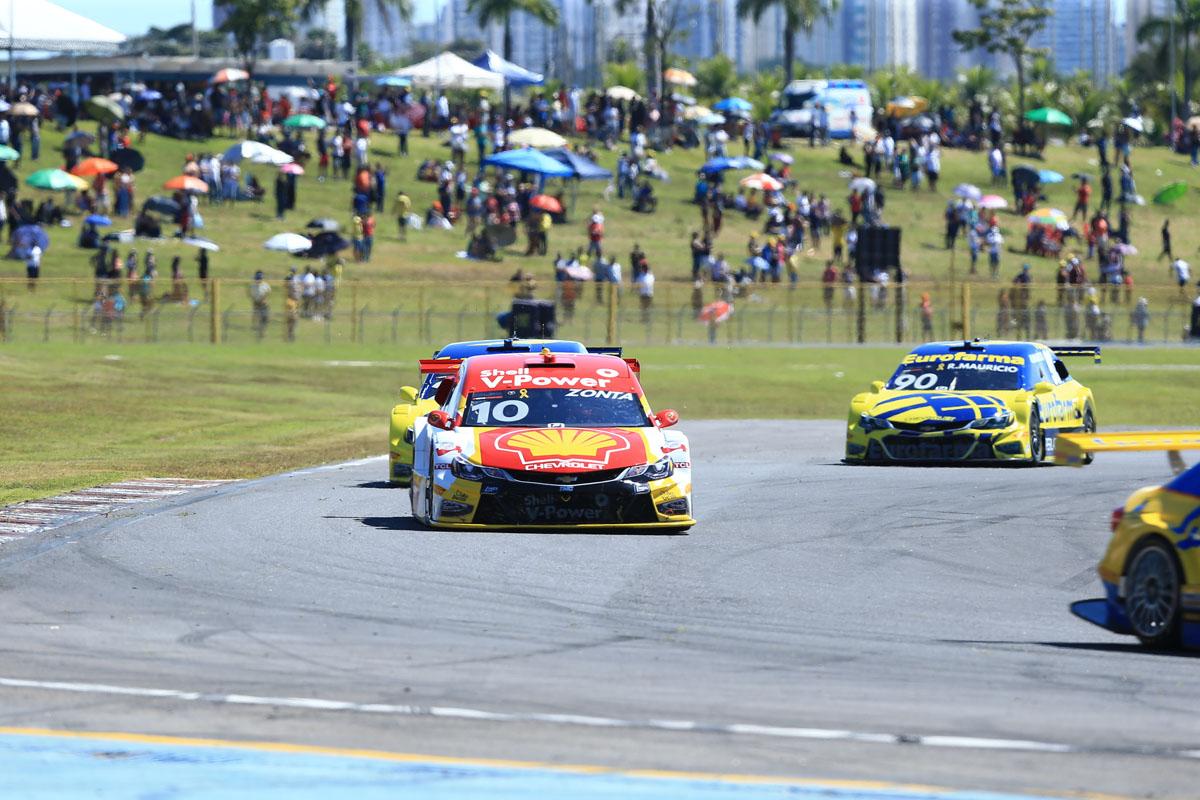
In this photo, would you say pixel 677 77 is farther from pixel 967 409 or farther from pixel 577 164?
pixel 967 409

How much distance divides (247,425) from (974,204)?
35.2 metres

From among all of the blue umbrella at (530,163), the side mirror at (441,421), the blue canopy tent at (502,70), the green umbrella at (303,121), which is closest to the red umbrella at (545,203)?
the blue umbrella at (530,163)

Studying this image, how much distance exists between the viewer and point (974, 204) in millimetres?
59844

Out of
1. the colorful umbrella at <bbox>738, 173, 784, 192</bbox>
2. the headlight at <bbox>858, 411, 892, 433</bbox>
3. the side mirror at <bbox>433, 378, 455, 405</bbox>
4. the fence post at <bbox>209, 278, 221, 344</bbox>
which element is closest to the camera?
the side mirror at <bbox>433, 378, 455, 405</bbox>

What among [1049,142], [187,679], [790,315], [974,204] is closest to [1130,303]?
[790,315]

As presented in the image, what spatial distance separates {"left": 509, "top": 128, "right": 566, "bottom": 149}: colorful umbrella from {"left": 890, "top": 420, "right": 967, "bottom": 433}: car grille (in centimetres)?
3448

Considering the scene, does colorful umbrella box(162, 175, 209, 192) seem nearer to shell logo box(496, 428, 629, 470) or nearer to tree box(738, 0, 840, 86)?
shell logo box(496, 428, 629, 470)

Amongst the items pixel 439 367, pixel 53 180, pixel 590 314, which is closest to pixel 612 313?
pixel 590 314

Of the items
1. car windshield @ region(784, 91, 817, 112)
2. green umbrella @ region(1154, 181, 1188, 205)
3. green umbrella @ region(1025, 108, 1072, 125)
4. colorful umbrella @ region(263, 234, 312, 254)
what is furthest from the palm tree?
green umbrella @ region(1154, 181, 1188, 205)

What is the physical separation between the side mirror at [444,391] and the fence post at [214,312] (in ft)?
83.6

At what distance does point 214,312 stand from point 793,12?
150 ft

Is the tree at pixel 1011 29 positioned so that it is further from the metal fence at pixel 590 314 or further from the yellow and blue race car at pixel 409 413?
the yellow and blue race car at pixel 409 413

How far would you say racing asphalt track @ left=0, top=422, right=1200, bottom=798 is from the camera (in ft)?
25.5

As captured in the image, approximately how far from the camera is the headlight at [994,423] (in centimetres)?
2194
